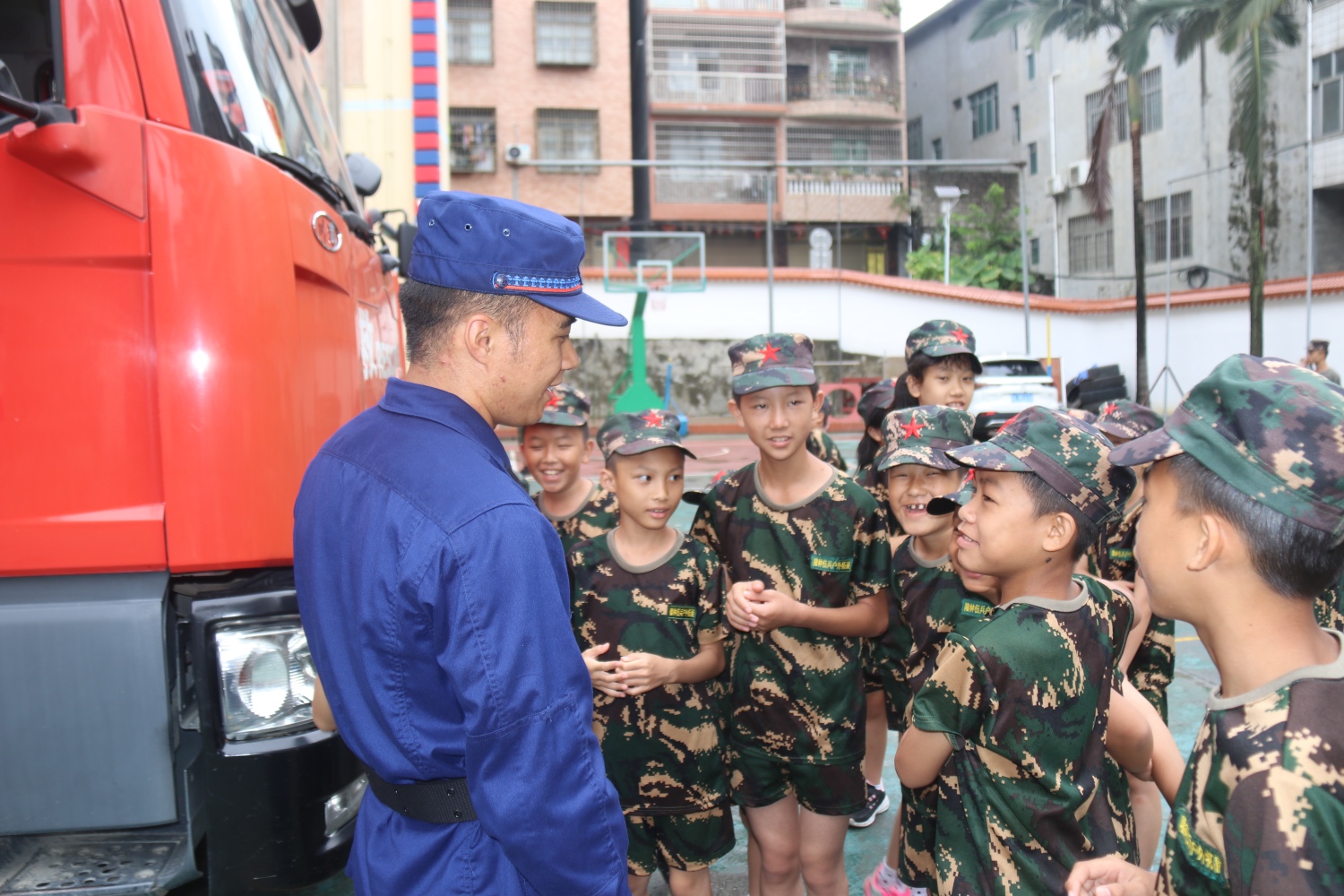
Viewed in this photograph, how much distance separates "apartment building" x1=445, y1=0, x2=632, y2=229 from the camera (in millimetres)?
25312

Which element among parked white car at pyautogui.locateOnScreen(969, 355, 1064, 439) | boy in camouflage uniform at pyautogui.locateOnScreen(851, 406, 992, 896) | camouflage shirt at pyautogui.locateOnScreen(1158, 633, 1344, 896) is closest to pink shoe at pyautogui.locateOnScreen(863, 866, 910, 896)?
boy in camouflage uniform at pyautogui.locateOnScreen(851, 406, 992, 896)

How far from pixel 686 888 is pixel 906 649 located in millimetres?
1105

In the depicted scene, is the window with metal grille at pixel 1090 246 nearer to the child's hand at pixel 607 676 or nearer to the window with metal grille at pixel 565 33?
the window with metal grille at pixel 565 33

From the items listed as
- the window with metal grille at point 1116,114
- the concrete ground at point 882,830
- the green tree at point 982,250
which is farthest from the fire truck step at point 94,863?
the window with metal grille at point 1116,114

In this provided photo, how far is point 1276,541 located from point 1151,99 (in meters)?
25.5

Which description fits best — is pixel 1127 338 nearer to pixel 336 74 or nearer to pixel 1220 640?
pixel 336 74

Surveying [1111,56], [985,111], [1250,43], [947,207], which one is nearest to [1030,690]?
[1250,43]

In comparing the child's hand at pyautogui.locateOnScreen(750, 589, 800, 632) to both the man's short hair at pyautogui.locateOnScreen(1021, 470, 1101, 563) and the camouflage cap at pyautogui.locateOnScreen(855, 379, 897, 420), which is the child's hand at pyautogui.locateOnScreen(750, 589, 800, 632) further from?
the camouflage cap at pyautogui.locateOnScreen(855, 379, 897, 420)

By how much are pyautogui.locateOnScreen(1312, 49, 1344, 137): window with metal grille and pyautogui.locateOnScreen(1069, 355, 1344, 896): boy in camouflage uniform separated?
22.1m

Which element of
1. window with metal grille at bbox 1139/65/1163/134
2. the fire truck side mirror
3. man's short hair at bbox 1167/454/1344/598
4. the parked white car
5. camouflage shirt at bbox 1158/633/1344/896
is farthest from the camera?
window with metal grille at bbox 1139/65/1163/134

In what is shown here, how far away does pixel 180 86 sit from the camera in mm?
2381

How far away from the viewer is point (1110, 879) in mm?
1759

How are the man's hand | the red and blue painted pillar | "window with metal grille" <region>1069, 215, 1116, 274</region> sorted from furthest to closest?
"window with metal grille" <region>1069, 215, 1116, 274</region>, the red and blue painted pillar, the man's hand

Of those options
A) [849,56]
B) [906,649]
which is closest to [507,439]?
[906,649]
